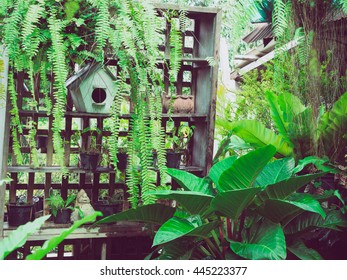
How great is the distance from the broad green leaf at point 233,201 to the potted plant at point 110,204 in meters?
0.87

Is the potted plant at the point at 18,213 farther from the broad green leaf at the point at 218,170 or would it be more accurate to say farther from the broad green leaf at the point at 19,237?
the broad green leaf at the point at 19,237

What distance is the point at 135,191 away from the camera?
8.89 ft

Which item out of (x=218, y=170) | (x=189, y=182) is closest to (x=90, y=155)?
(x=189, y=182)

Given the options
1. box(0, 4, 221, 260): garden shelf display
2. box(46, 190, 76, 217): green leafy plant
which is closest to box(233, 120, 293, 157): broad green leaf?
box(0, 4, 221, 260): garden shelf display

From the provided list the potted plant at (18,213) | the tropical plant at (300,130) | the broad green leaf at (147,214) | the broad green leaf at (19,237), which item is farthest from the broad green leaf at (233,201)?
the broad green leaf at (19,237)

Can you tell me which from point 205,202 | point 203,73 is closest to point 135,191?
point 205,202

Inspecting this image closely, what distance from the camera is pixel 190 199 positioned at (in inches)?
96.1

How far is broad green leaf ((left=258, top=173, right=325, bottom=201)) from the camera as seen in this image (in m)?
2.39

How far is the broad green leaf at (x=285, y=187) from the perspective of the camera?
7.84 ft

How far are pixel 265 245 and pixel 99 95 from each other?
1368 millimetres

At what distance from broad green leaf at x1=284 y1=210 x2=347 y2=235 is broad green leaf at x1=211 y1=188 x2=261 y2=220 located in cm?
34

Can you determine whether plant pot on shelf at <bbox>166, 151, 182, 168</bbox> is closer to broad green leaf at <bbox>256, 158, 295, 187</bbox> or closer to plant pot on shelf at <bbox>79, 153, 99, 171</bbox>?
plant pot on shelf at <bbox>79, 153, 99, 171</bbox>

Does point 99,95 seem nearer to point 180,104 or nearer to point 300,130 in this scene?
point 180,104
